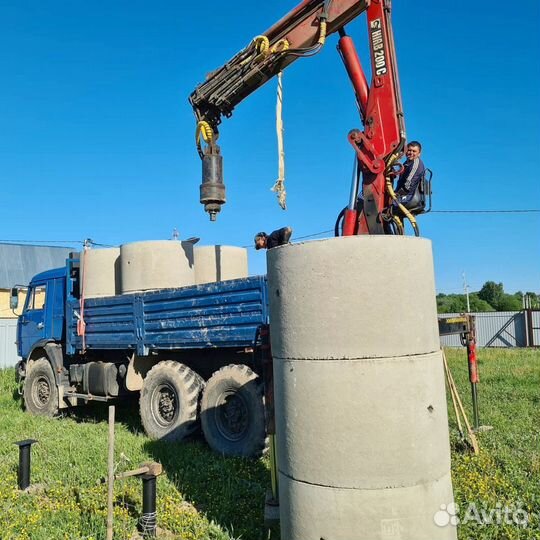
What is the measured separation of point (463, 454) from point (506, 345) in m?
23.2

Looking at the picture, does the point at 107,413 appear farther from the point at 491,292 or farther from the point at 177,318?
the point at 491,292

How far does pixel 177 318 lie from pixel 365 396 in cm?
478

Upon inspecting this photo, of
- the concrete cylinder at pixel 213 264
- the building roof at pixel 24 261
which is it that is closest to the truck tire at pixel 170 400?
the concrete cylinder at pixel 213 264

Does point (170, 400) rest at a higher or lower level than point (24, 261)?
lower

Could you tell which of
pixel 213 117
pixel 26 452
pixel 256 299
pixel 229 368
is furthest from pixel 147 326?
pixel 213 117

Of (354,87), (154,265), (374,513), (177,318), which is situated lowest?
(374,513)

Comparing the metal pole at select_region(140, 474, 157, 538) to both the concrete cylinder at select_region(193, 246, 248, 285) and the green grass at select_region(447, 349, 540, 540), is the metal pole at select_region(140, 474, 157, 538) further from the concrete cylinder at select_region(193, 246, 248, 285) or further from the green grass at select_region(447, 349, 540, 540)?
the concrete cylinder at select_region(193, 246, 248, 285)

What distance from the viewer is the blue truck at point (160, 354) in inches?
261

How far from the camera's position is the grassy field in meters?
4.27

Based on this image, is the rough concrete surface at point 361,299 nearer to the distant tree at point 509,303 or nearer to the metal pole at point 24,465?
the metal pole at point 24,465

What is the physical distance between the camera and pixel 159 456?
6.50 m

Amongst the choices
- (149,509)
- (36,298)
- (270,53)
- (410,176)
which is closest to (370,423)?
(149,509)

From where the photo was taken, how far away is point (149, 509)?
418 cm

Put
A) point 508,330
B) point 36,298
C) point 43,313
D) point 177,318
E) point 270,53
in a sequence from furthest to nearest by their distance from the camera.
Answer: point 508,330, point 36,298, point 43,313, point 177,318, point 270,53
